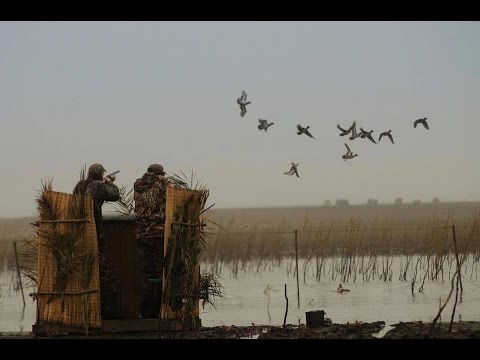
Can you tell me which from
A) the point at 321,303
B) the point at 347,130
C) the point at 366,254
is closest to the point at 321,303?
the point at 321,303

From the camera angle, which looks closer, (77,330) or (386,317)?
(77,330)

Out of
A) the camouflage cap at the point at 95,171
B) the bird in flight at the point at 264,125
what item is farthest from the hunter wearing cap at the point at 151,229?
the bird in flight at the point at 264,125

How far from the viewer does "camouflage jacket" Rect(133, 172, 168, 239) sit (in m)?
10.0

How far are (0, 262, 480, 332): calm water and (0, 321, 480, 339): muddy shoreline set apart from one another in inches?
62.1

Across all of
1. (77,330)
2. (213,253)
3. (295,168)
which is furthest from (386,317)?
(213,253)

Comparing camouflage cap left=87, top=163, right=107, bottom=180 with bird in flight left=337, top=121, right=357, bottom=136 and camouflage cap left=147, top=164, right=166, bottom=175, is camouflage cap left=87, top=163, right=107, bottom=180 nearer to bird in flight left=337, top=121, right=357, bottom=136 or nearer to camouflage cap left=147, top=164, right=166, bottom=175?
camouflage cap left=147, top=164, right=166, bottom=175

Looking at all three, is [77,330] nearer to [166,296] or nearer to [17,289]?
[166,296]

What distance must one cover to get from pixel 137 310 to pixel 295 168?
2895mm

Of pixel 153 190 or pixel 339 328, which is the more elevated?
pixel 153 190

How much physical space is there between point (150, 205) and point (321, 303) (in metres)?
5.41

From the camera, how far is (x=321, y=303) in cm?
1476

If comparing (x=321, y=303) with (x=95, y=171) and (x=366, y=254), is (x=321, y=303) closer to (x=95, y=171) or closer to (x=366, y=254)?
(x=95, y=171)

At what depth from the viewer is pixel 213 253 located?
22047 millimetres

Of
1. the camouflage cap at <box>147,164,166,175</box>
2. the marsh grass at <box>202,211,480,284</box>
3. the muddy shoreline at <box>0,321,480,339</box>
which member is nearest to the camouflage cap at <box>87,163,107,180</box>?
the camouflage cap at <box>147,164,166,175</box>
